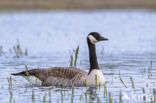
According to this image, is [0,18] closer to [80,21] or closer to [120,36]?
[80,21]

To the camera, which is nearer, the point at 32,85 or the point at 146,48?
the point at 32,85

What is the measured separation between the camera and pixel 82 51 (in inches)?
784

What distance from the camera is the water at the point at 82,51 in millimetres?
11078

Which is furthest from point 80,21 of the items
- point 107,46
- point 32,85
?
point 32,85

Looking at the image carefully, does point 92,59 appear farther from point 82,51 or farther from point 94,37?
point 82,51

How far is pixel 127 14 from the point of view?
4156 centimetres

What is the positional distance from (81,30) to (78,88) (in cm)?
1784
